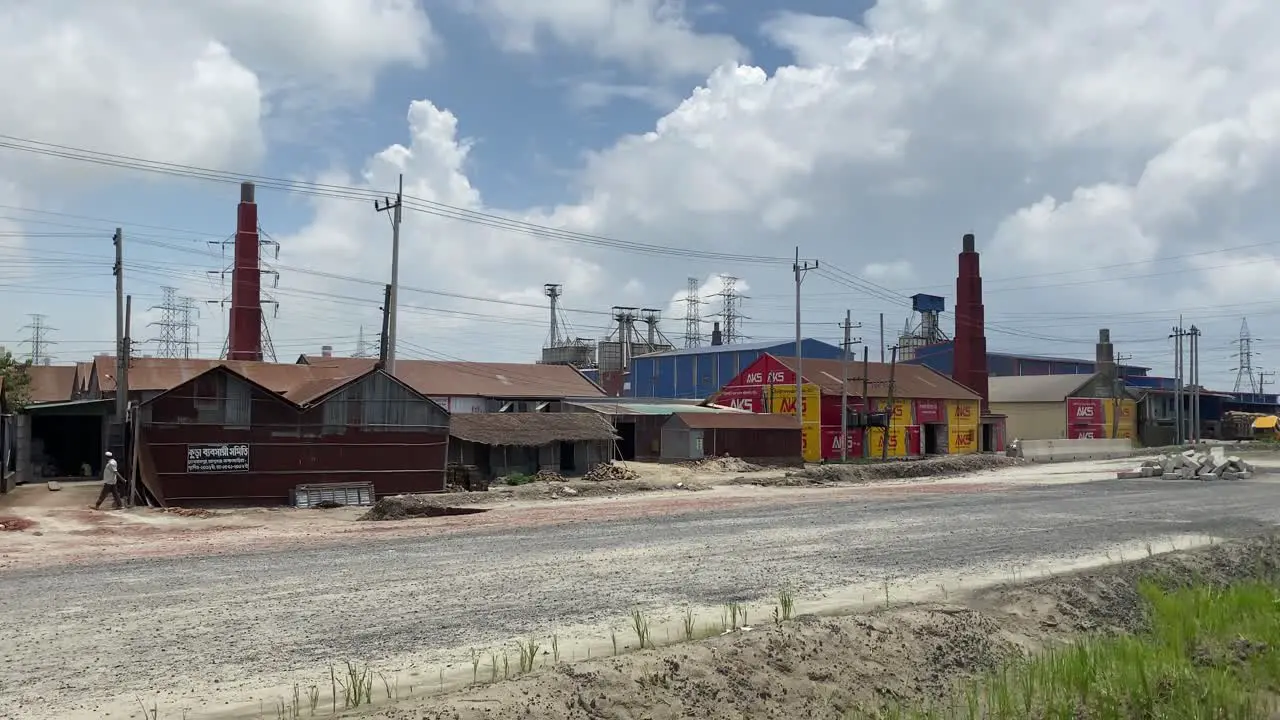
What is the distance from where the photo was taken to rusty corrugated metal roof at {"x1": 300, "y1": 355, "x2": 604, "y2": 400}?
67188 mm

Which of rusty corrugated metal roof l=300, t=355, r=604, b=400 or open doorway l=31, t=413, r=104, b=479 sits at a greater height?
rusty corrugated metal roof l=300, t=355, r=604, b=400

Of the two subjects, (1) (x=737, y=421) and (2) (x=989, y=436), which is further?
(2) (x=989, y=436)

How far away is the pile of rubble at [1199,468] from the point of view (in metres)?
44.8

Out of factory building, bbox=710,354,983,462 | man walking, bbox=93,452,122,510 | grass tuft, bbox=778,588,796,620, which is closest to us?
grass tuft, bbox=778,588,796,620

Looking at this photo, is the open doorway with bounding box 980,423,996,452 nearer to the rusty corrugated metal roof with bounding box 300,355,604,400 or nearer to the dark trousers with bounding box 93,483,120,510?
the rusty corrugated metal roof with bounding box 300,355,604,400

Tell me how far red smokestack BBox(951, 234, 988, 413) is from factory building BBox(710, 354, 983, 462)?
3794 millimetres

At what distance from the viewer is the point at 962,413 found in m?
74.9

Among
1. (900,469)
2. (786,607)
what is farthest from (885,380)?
(786,607)

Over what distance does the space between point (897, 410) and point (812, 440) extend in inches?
336

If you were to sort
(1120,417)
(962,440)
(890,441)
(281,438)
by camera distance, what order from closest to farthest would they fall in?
(281,438) → (890,441) → (962,440) → (1120,417)

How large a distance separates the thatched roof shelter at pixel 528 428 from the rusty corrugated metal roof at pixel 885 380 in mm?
22063

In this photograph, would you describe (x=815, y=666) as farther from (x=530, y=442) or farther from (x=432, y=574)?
(x=530, y=442)

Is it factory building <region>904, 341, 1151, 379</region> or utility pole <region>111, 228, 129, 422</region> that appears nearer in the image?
utility pole <region>111, 228, 129, 422</region>

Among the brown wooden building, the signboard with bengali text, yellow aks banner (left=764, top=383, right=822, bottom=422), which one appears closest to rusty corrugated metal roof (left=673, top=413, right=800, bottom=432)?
yellow aks banner (left=764, top=383, right=822, bottom=422)
